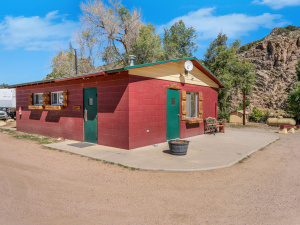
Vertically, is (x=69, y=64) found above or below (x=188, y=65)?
above

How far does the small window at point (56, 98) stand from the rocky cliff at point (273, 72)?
31.4 metres

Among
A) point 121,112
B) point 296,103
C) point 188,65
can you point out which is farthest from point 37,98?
point 296,103

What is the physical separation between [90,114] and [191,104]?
5536 mm

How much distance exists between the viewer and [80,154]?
675 centimetres

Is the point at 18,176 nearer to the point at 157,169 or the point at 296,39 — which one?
the point at 157,169

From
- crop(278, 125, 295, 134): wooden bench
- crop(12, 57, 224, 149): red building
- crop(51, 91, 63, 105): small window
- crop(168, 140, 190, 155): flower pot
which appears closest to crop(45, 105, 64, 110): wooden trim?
crop(12, 57, 224, 149): red building

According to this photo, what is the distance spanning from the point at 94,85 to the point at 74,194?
5467 mm

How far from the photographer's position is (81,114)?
891cm

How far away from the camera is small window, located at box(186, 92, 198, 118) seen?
10797 mm

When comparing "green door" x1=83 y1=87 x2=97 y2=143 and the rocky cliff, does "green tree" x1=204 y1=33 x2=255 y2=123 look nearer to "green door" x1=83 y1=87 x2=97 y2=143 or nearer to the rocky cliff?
the rocky cliff

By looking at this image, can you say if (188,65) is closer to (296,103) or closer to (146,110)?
(146,110)

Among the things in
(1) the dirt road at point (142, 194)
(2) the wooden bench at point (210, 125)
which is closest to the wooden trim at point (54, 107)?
(1) the dirt road at point (142, 194)

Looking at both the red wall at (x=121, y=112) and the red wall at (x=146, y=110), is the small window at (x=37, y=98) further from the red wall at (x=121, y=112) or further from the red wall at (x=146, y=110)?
the red wall at (x=146, y=110)

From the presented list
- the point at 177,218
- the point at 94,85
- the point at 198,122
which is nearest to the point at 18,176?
the point at 177,218
